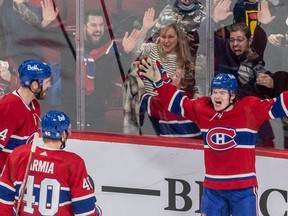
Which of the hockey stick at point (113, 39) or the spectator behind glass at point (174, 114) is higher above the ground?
the hockey stick at point (113, 39)

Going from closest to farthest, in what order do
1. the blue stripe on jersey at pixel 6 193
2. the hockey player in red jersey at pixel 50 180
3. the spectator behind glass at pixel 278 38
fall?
the hockey player in red jersey at pixel 50 180, the blue stripe on jersey at pixel 6 193, the spectator behind glass at pixel 278 38

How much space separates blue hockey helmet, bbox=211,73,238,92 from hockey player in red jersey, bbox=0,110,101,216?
116 centimetres

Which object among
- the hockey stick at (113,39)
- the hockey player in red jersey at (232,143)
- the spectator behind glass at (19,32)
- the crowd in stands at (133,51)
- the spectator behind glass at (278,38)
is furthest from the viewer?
the spectator behind glass at (19,32)

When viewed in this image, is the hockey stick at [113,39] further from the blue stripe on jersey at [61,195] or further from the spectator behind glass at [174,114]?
the blue stripe on jersey at [61,195]

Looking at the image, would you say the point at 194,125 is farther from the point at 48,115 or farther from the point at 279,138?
the point at 48,115

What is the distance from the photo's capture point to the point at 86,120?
729 cm

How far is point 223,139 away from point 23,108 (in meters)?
1.13

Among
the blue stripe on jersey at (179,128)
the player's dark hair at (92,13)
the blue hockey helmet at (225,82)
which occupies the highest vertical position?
the player's dark hair at (92,13)

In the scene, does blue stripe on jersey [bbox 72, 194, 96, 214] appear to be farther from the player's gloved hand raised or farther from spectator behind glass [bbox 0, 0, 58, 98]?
spectator behind glass [bbox 0, 0, 58, 98]

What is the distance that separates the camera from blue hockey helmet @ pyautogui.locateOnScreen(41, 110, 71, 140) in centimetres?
555

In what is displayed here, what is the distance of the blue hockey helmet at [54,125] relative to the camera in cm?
555

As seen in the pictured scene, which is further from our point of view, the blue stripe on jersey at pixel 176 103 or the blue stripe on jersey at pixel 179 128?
the blue stripe on jersey at pixel 179 128

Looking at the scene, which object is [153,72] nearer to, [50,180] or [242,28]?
[242,28]

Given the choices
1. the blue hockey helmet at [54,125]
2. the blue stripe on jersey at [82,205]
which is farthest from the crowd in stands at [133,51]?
the blue stripe on jersey at [82,205]
